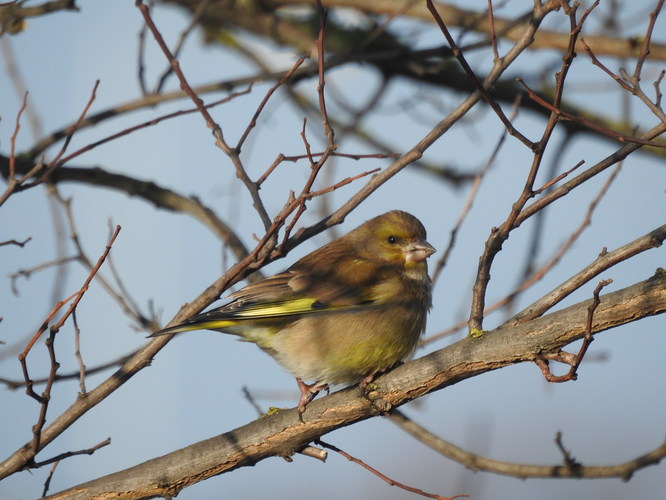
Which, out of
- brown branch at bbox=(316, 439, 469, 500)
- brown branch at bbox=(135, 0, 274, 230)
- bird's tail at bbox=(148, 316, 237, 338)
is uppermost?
brown branch at bbox=(135, 0, 274, 230)

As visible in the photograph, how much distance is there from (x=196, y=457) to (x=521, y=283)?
2.49 metres

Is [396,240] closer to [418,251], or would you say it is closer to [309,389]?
[418,251]

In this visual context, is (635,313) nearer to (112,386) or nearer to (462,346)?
(462,346)

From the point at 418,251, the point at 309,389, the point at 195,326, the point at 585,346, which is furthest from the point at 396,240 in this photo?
the point at 585,346

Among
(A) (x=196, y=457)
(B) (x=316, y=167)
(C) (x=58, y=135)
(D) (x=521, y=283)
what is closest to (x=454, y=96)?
(D) (x=521, y=283)

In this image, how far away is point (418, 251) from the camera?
5555mm

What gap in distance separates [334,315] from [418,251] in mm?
883

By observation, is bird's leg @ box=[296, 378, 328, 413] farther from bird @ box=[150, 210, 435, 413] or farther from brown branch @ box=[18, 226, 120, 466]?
brown branch @ box=[18, 226, 120, 466]

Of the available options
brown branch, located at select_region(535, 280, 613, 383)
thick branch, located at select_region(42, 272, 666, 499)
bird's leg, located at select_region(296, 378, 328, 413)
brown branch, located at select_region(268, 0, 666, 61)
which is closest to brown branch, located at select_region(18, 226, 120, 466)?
thick branch, located at select_region(42, 272, 666, 499)

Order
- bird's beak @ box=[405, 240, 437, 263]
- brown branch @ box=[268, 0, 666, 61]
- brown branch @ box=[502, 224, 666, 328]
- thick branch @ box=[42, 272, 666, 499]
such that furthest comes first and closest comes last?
brown branch @ box=[268, 0, 666, 61], bird's beak @ box=[405, 240, 437, 263], thick branch @ box=[42, 272, 666, 499], brown branch @ box=[502, 224, 666, 328]

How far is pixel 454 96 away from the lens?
7.12m

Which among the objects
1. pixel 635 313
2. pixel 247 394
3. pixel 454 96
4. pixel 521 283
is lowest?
pixel 635 313

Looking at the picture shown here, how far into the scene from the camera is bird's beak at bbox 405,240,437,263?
5.51m

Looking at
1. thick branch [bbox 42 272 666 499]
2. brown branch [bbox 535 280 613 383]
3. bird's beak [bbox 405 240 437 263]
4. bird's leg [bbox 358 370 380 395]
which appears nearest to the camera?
brown branch [bbox 535 280 613 383]
